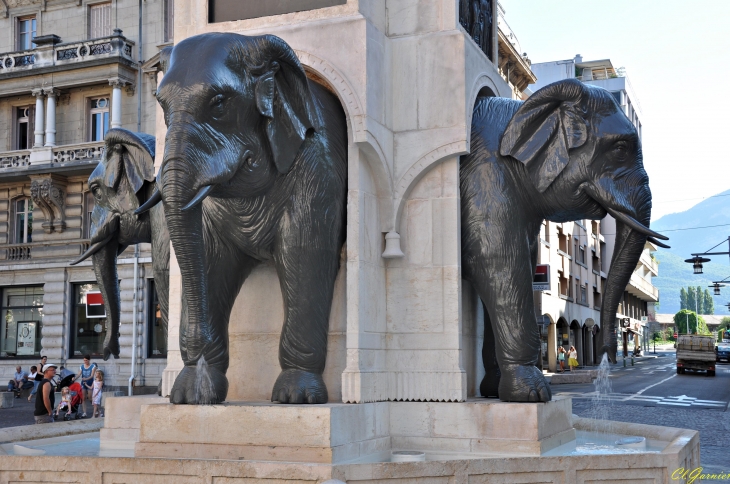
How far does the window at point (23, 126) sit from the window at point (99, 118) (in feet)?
11.2

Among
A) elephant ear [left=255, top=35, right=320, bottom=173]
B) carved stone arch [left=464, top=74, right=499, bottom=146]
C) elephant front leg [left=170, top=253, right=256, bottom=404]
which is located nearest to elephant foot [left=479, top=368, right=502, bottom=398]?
carved stone arch [left=464, top=74, right=499, bottom=146]

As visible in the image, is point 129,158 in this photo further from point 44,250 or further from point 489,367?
point 44,250

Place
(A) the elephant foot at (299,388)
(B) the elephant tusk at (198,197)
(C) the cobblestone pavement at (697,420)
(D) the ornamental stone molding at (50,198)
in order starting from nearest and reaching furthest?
(B) the elephant tusk at (198,197), (A) the elephant foot at (299,388), (C) the cobblestone pavement at (697,420), (D) the ornamental stone molding at (50,198)

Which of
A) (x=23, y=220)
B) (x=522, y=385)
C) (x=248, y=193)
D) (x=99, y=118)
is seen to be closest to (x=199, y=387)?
(x=248, y=193)

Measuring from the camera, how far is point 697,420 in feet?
70.3

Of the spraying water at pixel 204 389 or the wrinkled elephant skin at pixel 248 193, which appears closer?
the wrinkled elephant skin at pixel 248 193

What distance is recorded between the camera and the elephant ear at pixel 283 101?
6949mm

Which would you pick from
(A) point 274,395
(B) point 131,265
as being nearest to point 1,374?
(B) point 131,265

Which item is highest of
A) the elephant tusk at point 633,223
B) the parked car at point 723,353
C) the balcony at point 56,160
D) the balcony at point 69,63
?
the balcony at point 69,63

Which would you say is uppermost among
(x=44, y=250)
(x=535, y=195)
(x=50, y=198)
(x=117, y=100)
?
(x=117, y=100)

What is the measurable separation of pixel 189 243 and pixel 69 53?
33450 millimetres

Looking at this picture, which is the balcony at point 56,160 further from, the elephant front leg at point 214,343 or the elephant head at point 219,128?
the elephant head at point 219,128

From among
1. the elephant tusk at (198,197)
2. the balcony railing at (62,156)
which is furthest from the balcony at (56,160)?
the elephant tusk at (198,197)

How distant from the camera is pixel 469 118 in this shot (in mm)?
8133
